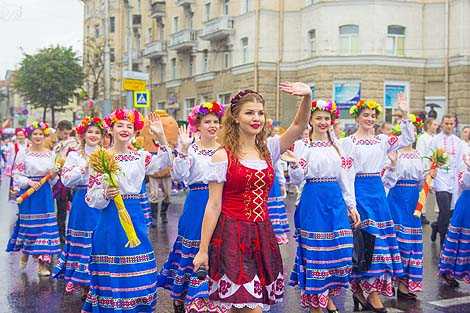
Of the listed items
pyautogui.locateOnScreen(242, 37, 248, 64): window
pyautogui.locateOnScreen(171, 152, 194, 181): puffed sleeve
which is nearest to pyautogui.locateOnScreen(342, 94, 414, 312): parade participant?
pyautogui.locateOnScreen(171, 152, 194, 181): puffed sleeve

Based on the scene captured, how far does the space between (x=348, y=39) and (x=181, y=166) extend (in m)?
25.1

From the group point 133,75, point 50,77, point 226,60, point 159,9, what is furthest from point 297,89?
point 50,77

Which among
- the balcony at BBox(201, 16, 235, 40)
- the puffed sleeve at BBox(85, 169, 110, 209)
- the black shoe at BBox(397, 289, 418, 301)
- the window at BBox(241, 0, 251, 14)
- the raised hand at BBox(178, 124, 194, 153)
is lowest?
the black shoe at BBox(397, 289, 418, 301)

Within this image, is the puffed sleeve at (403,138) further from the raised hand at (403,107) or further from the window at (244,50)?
the window at (244,50)

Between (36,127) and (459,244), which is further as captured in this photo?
(36,127)

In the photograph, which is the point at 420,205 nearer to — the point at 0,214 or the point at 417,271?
the point at 417,271

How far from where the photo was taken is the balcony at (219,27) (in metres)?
36.0

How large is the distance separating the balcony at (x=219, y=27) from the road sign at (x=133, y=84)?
1401 cm

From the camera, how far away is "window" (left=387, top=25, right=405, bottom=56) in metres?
30.5

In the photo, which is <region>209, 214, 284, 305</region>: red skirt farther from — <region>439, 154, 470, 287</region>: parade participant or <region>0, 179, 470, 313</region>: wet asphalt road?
<region>439, 154, 470, 287</region>: parade participant

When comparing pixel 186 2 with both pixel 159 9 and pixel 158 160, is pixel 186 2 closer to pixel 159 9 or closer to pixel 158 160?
pixel 159 9

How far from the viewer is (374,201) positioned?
290 inches

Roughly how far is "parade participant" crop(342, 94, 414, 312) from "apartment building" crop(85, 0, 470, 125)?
904 inches

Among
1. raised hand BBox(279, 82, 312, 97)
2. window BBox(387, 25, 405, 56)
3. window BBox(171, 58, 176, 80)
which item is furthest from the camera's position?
window BBox(171, 58, 176, 80)
